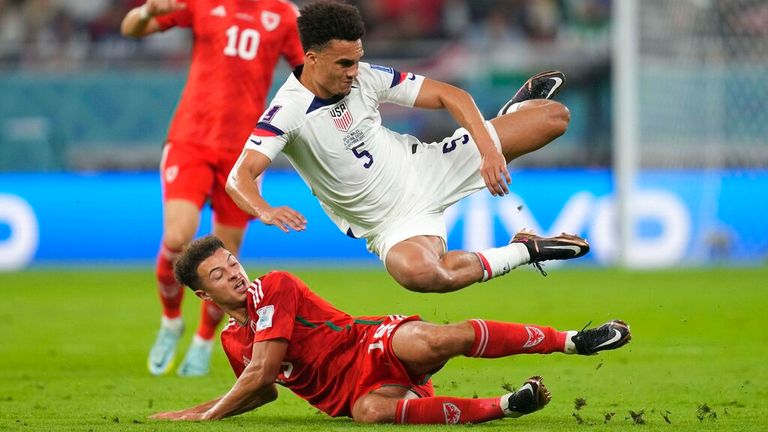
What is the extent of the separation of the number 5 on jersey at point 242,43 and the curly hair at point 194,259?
2.80m

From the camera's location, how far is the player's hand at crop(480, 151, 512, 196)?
21.3ft

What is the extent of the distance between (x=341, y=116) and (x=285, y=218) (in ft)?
3.61

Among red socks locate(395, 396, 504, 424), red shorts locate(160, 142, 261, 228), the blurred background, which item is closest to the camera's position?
red socks locate(395, 396, 504, 424)

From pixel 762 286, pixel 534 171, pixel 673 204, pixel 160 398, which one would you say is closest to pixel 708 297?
pixel 762 286

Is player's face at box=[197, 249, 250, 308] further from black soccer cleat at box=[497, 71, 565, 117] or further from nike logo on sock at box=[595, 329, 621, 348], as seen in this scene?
black soccer cleat at box=[497, 71, 565, 117]

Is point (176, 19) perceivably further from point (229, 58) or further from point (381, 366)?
point (381, 366)

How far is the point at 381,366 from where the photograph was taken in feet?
19.8

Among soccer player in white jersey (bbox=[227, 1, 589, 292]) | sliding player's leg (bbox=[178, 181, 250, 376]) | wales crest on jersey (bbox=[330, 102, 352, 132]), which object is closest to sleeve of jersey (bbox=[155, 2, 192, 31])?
sliding player's leg (bbox=[178, 181, 250, 376])

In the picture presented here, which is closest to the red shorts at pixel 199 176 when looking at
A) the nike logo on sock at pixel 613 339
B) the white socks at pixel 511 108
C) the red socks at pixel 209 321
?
the red socks at pixel 209 321

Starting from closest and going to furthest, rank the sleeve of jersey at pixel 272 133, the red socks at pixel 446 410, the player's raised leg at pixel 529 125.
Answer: the red socks at pixel 446 410, the sleeve of jersey at pixel 272 133, the player's raised leg at pixel 529 125

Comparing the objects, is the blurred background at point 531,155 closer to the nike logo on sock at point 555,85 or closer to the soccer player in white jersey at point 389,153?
the nike logo on sock at point 555,85

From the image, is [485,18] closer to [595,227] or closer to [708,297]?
[595,227]

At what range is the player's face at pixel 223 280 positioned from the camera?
6.13m

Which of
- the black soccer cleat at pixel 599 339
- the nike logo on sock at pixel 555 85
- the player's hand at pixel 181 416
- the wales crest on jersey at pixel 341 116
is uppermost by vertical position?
the nike logo on sock at pixel 555 85
